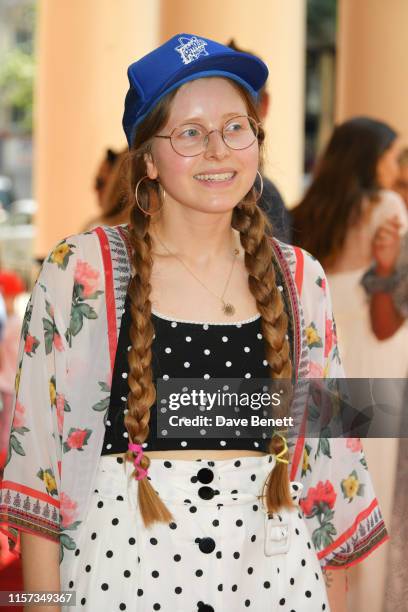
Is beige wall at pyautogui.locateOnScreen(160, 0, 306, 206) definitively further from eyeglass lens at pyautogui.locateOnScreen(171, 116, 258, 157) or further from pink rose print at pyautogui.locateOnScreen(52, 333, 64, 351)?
pink rose print at pyautogui.locateOnScreen(52, 333, 64, 351)

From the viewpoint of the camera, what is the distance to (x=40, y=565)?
1.93m

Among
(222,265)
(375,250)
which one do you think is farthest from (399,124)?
(222,265)

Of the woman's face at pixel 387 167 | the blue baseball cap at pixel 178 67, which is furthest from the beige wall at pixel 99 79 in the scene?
the blue baseball cap at pixel 178 67

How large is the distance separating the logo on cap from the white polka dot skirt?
29.5 inches

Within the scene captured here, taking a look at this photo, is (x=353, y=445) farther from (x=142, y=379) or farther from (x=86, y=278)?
(x=86, y=278)

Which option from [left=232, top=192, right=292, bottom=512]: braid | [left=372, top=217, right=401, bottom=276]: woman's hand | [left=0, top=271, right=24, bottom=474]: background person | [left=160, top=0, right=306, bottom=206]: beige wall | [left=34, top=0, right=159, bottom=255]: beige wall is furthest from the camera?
[left=34, top=0, right=159, bottom=255]: beige wall

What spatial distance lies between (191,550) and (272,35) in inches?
245

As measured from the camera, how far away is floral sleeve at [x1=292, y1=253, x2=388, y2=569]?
2113 mm

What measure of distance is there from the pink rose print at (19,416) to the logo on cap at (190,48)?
71cm

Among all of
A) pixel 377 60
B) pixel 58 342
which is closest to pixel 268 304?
pixel 58 342

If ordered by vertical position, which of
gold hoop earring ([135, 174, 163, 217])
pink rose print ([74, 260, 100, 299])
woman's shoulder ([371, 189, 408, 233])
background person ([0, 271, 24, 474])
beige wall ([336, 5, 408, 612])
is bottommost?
background person ([0, 271, 24, 474])

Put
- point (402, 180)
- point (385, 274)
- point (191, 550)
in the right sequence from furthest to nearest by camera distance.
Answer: point (402, 180) < point (385, 274) < point (191, 550)

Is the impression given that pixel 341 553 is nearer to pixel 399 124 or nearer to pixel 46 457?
pixel 46 457

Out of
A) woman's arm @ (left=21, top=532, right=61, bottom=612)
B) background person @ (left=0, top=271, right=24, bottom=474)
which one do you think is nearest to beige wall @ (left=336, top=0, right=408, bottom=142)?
background person @ (left=0, top=271, right=24, bottom=474)
